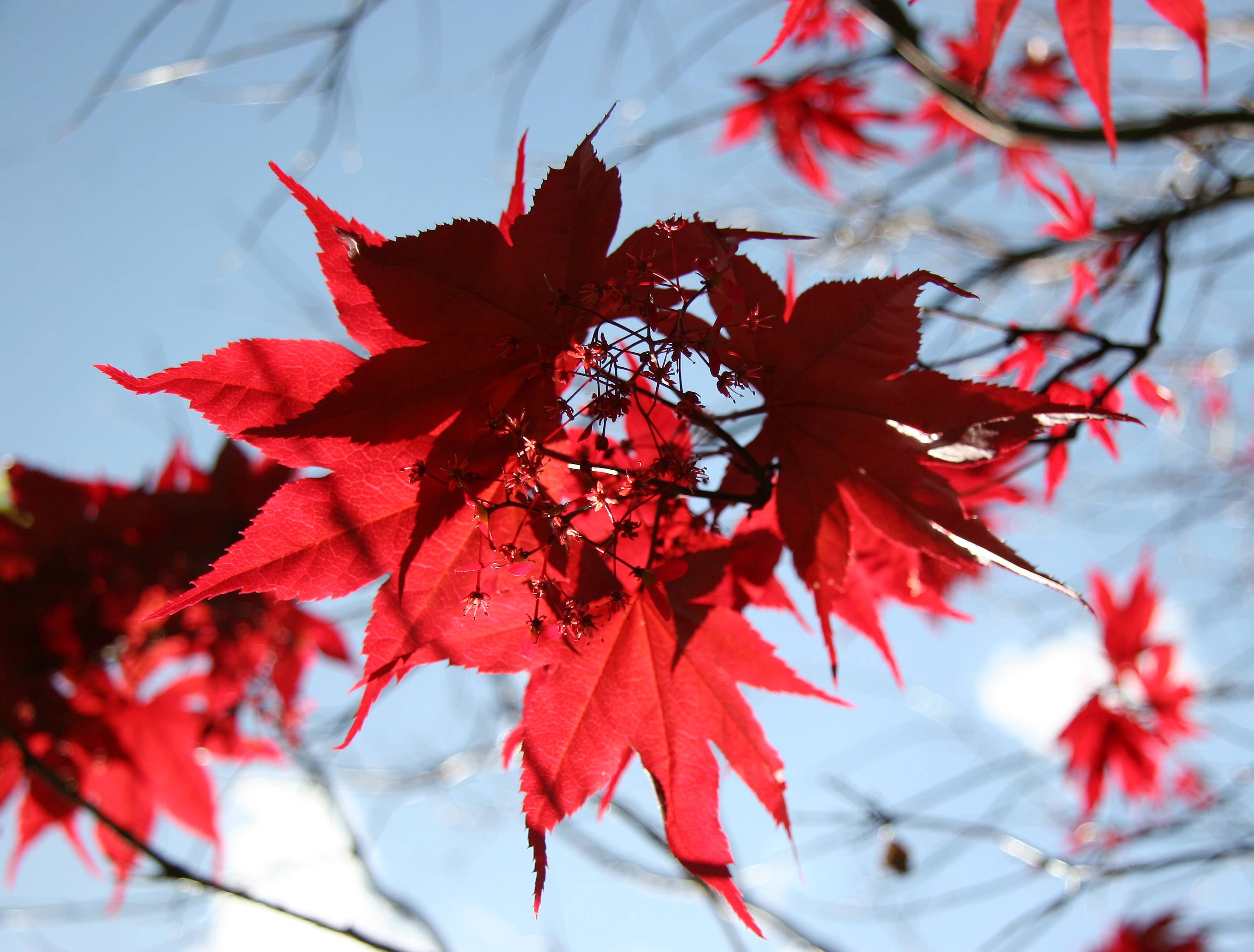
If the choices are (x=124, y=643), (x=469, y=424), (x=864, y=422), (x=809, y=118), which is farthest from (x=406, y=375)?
(x=809, y=118)

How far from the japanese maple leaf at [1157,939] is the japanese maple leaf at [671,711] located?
10.1 feet

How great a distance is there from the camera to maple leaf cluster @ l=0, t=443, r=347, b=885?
1807 mm

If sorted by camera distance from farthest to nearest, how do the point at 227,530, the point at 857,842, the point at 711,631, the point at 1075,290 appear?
the point at 227,530, the point at 857,842, the point at 1075,290, the point at 711,631

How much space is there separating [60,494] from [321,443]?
1.53 metres

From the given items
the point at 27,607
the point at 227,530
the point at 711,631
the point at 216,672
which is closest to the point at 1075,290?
Result: the point at 711,631

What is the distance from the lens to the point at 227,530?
1.93 metres

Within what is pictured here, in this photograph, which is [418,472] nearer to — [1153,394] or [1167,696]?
[1153,394]

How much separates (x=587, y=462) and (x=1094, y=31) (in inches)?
29.8

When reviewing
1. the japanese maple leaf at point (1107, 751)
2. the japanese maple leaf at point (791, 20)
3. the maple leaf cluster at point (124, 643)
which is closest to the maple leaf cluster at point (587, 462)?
the japanese maple leaf at point (791, 20)

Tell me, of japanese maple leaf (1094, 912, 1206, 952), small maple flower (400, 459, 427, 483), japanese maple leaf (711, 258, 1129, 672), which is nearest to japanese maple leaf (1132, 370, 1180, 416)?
japanese maple leaf (711, 258, 1129, 672)

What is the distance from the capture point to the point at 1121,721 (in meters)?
2.23

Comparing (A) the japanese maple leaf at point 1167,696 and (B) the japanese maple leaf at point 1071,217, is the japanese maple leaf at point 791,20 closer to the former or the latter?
(B) the japanese maple leaf at point 1071,217

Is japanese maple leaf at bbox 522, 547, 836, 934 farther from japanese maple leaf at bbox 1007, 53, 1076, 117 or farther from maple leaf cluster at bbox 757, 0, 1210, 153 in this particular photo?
japanese maple leaf at bbox 1007, 53, 1076, 117

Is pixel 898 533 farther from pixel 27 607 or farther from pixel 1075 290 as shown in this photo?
pixel 27 607
